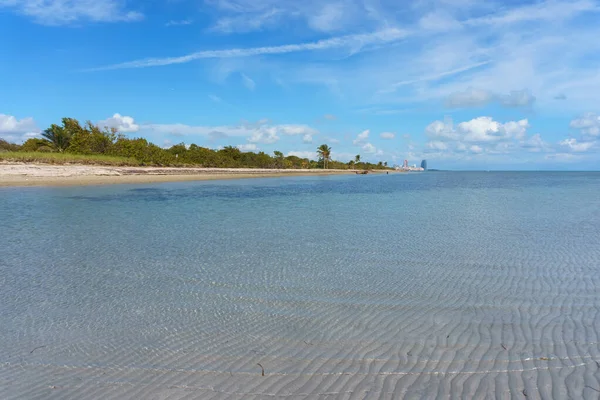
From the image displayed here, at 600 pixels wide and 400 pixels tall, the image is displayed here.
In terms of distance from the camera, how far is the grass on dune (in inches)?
1766

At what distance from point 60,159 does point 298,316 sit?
5476 centimetres

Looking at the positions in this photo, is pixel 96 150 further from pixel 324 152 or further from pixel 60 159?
pixel 324 152

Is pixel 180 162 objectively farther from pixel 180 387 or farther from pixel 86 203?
pixel 180 387

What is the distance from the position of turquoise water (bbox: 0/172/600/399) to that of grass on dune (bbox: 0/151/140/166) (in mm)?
41901

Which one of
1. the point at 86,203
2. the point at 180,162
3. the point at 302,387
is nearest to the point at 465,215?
the point at 302,387

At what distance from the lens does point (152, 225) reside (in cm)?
1426

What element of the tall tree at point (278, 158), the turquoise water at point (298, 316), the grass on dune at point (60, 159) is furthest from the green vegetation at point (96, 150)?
the turquoise water at point (298, 316)

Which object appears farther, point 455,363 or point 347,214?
point 347,214

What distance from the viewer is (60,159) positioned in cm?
4972

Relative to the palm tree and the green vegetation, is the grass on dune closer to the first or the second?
the green vegetation

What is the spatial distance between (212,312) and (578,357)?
4.74m


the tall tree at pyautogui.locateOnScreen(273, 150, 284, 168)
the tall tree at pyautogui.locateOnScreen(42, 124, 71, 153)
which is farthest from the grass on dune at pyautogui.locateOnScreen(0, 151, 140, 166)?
Answer: the tall tree at pyautogui.locateOnScreen(273, 150, 284, 168)

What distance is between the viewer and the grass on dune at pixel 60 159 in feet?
147

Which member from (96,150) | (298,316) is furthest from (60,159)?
(298,316)
